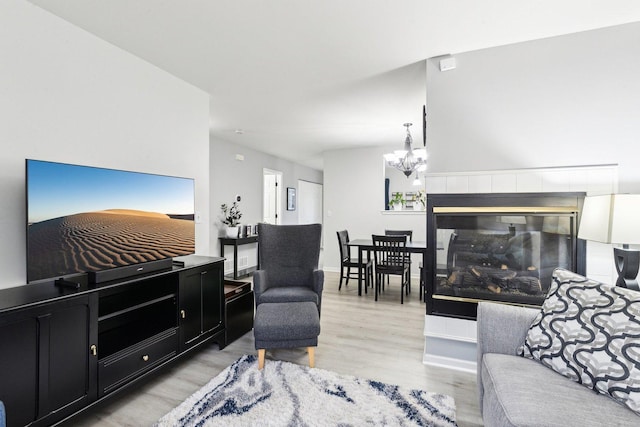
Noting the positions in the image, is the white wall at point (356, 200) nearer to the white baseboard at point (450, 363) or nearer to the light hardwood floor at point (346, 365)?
the light hardwood floor at point (346, 365)

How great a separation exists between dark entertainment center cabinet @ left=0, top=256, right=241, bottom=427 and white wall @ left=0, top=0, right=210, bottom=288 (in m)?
0.53

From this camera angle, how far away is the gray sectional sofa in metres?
1.12

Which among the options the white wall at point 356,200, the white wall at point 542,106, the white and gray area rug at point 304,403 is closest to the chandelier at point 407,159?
the white wall at point 356,200

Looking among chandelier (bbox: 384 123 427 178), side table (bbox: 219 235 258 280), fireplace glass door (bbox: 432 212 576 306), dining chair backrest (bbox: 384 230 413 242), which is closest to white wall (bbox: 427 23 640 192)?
fireplace glass door (bbox: 432 212 576 306)

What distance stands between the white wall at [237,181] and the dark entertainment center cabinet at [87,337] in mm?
2810

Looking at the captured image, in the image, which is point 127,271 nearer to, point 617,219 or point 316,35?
point 316,35

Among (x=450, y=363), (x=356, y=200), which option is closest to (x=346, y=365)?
(x=450, y=363)

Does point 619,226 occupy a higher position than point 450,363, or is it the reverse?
point 619,226

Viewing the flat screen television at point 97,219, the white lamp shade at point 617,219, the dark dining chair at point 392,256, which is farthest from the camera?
the dark dining chair at point 392,256

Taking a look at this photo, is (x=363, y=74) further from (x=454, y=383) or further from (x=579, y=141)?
(x=454, y=383)

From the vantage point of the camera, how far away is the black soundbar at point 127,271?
189cm

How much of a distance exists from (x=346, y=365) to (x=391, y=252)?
2.00m

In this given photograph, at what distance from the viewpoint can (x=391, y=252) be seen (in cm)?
413

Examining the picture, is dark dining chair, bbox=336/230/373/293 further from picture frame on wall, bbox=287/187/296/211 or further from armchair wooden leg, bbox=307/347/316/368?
picture frame on wall, bbox=287/187/296/211
